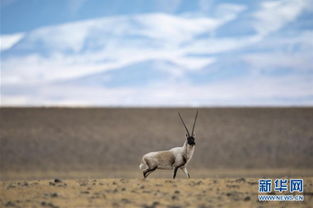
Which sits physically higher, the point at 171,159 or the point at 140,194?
the point at 171,159

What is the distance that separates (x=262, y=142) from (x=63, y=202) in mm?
32203

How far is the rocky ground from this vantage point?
12.5 meters

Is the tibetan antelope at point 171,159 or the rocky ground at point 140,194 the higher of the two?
the tibetan antelope at point 171,159

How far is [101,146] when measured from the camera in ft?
140

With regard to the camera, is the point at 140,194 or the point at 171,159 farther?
the point at 171,159

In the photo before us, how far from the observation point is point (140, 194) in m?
13.4

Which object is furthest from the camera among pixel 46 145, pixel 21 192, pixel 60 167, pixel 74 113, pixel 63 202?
pixel 74 113

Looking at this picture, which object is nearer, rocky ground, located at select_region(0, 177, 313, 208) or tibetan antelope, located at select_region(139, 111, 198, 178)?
rocky ground, located at select_region(0, 177, 313, 208)

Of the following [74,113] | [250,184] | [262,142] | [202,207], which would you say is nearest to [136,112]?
[74,113]

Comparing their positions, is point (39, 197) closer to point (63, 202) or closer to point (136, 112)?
point (63, 202)

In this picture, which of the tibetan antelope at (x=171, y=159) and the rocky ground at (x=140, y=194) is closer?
the rocky ground at (x=140, y=194)

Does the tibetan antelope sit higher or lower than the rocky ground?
higher

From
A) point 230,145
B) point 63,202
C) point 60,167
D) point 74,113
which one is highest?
point 74,113

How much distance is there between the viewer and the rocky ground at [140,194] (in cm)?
1254
